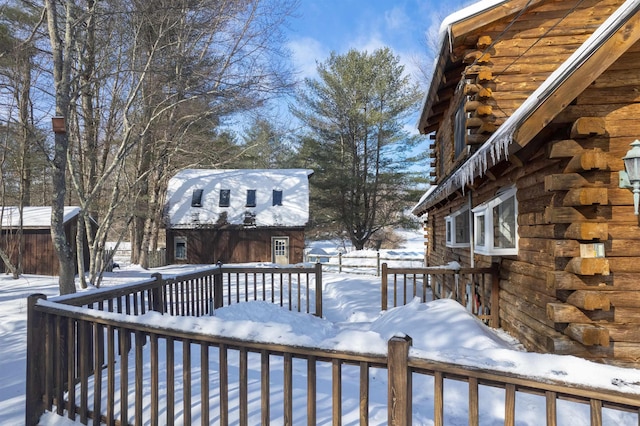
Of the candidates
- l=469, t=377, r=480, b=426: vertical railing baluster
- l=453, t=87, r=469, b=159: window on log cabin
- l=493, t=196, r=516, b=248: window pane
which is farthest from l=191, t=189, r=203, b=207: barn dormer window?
l=469, t=377, r=480, b=426: vertical railing baluster

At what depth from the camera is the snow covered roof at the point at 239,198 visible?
2291 cm

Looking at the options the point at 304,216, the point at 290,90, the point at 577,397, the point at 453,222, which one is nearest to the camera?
the point at 577,397

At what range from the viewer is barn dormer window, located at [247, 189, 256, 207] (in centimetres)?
2345

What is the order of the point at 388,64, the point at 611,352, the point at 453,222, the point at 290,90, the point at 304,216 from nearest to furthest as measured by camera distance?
the point at 611,352 → the point at 453,222 → the point at 290,90 → the point at 304,216 → the point at 388,64

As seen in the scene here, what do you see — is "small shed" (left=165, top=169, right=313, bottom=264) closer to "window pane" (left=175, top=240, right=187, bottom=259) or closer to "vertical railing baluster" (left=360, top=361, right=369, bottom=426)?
"window pane" (left=175, top=240, right=187, bottom=259)

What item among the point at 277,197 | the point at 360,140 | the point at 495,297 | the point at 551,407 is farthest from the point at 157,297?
the point at 360,140

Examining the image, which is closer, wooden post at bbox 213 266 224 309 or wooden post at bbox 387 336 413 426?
wooden post at bbox 387 336 413 426

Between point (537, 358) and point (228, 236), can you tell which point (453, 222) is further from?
point (228, 236)

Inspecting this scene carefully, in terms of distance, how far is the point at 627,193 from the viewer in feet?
13.2

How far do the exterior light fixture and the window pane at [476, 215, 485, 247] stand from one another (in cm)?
284

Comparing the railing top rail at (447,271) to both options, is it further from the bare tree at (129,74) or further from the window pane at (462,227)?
the bare tree at (129,74)

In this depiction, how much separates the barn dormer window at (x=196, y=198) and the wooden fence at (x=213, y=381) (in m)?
19.8

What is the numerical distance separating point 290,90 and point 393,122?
49.2 ft

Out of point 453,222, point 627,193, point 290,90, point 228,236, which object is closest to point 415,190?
point 228,236
